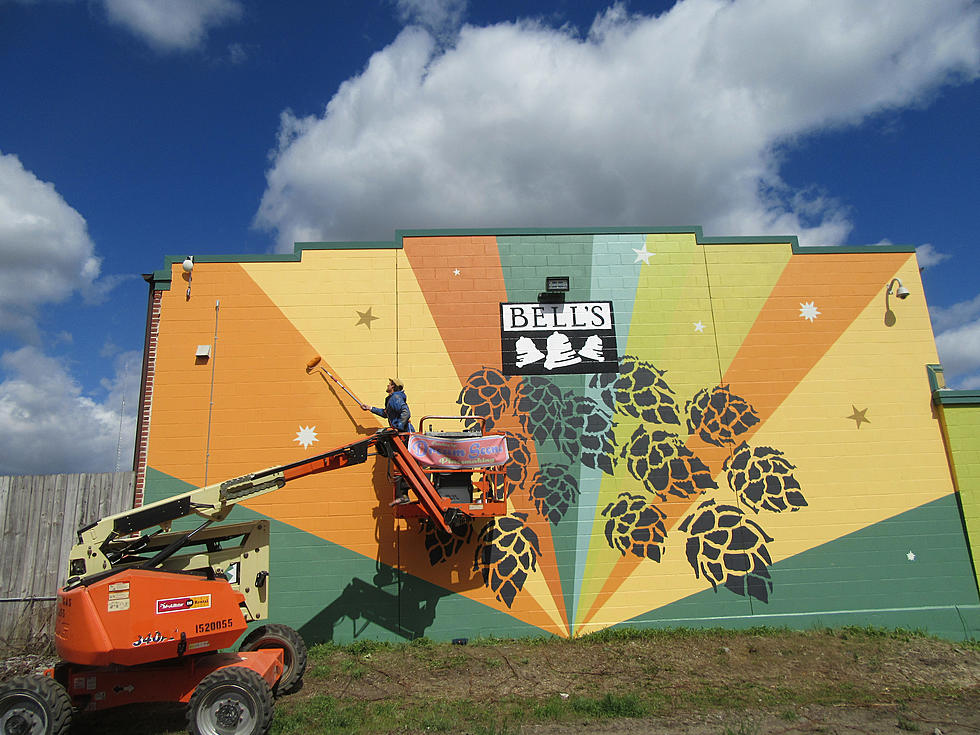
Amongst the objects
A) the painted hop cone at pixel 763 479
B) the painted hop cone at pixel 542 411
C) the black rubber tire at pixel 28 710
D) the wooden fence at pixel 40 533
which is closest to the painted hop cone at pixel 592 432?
the painted hop cone at pixel 542 411

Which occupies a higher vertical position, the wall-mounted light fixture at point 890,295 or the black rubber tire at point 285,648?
the wall-mounted light fixture at point 890,295

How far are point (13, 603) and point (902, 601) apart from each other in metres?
14.3

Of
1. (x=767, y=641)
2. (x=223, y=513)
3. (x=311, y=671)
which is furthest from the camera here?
(x=767, y=641)

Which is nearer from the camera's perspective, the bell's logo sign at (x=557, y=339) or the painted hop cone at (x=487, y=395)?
the painted hop cone at (x=487, y=395)

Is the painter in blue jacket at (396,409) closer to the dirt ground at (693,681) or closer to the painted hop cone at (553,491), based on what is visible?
the painted hop cone at (553,491)

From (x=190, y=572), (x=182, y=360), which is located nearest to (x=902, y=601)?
(x=190, y=572)

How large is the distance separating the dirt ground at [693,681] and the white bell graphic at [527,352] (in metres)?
4.59

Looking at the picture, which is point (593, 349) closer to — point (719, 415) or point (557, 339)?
point (557, 339)

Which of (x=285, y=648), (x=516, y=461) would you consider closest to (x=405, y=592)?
(x=285, y=648)

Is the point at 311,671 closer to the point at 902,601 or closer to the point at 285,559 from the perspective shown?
the point at 285,559

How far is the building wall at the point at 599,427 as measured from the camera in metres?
9.98

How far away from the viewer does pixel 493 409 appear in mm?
10555

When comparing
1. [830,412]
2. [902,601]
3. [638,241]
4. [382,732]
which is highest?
[638,241]

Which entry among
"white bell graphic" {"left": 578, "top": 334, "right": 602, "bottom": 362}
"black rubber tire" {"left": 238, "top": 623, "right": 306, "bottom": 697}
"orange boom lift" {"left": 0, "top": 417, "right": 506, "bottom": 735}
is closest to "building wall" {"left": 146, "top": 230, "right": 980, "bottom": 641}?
"white bell graphic" {"left": 578, "top": 334, "right": 602, "bottom": 362}
